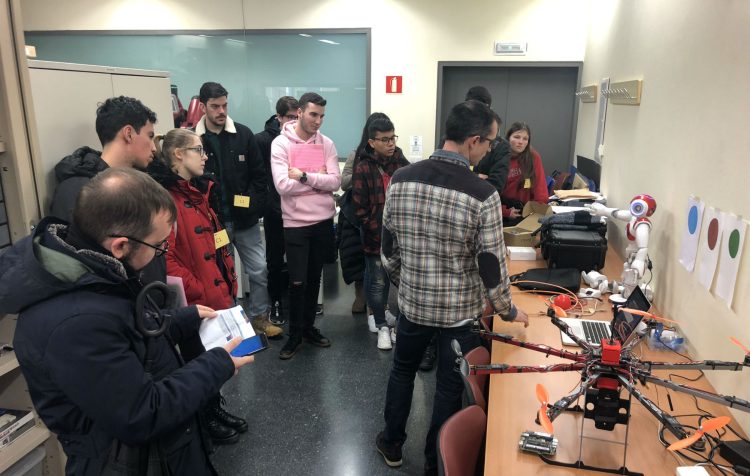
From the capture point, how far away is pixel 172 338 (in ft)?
4.61

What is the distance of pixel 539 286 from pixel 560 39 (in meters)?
3.53

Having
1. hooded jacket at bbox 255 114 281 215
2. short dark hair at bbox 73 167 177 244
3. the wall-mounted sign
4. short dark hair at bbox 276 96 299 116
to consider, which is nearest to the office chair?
short dark hair at bbox 73 167 177 244

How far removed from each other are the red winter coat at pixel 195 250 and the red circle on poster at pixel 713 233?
1941mm

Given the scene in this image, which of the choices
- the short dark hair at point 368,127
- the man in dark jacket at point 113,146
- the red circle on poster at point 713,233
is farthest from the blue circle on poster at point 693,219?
the man in dark jacket at point 113,146

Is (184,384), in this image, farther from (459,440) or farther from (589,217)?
(589,217)

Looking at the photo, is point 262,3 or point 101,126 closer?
point 101,126

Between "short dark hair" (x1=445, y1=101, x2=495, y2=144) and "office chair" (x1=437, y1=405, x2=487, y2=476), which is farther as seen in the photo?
"short dark hair" (x1=445, y1=101, x2=495, y2=144)

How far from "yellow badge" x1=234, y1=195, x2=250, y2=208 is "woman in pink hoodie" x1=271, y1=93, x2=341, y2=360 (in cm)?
21

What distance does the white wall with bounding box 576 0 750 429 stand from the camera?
1.54m

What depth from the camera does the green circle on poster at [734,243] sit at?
1.50 meters

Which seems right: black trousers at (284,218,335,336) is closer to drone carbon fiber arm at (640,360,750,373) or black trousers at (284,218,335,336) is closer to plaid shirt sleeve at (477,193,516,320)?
plaid shirt sleeve at (477,193,516,320)

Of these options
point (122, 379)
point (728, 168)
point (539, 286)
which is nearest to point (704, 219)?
point (728, 168)

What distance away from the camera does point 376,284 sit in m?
3.17

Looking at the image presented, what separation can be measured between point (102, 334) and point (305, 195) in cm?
209
